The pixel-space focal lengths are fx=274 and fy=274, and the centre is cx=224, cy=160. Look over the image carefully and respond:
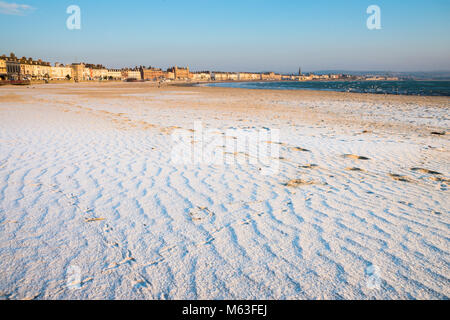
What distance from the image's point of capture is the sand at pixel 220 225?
209 cm

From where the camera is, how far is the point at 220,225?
115 inches

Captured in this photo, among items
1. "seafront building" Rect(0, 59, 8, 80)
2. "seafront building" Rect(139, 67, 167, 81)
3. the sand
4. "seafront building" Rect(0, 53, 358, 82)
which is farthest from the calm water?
"seafront building" Rect(139, 67, 167, 81)

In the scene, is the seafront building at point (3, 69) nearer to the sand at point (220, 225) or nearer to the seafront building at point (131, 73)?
the seafront building at point (131, 73)

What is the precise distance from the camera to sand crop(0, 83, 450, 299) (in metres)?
2.09

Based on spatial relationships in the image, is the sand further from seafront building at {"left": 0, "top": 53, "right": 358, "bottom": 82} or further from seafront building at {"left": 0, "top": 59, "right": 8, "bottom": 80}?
seafront building at {"left": 0, "top": 59, "right": 8, "bottom": 80}

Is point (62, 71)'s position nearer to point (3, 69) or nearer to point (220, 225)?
point (3, 69)

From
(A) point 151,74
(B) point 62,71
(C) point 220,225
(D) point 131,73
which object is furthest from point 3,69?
(C) point 220,225

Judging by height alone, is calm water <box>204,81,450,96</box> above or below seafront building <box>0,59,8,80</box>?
below

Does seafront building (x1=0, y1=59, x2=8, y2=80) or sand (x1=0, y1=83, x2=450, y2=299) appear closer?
sand (x1=0, y1=83, x2=450, y2=299)

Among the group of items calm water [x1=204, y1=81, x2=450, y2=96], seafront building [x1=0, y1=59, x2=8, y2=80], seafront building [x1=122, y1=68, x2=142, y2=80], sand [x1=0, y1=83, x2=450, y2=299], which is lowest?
sand [x1=0, y1=83, x2=450, y2=299]

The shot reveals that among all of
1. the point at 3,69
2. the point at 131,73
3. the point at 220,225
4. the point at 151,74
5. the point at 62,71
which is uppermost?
the point at 151,74

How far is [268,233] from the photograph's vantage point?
2801 millimetres

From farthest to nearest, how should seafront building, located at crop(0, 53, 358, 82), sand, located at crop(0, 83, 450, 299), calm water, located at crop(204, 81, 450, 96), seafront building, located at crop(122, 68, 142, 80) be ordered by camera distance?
seafront building, located at crop(122, 68, 142, 80) → seafront building, located at crop(0, 53, 358, 82) → calm water, located at crop(204, 81, 450, 96) → sand, located at crop(0, 83, 450, 299)
